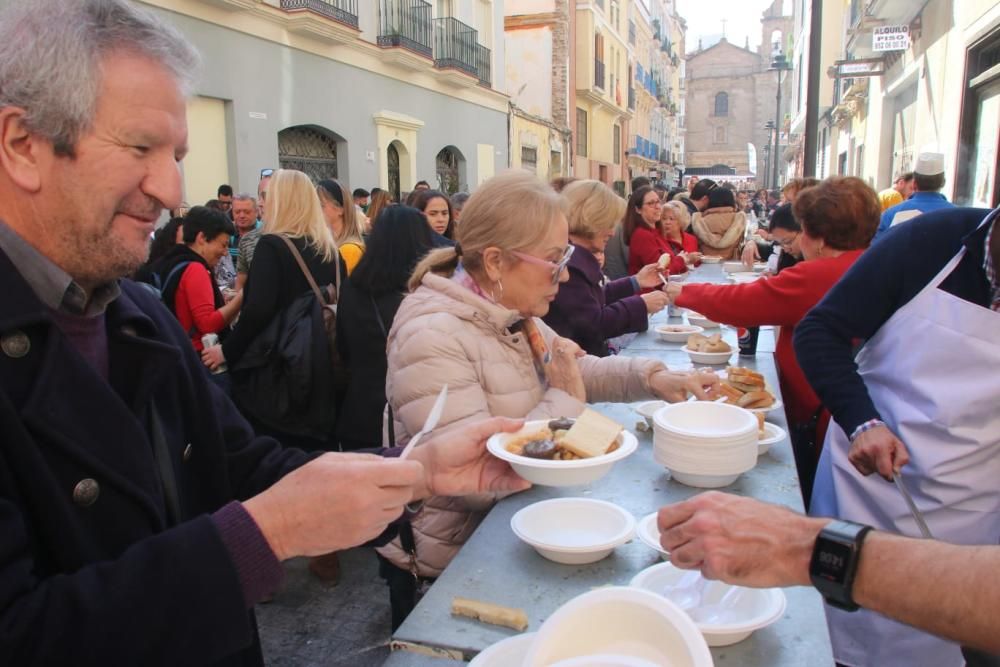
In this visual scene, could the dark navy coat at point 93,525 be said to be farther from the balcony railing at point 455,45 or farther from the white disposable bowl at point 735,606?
the balcony railing at point 455,45

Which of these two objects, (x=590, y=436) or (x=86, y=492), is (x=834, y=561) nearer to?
(x=590, y=436)

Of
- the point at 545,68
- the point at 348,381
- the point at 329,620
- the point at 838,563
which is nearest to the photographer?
the point at 838,563

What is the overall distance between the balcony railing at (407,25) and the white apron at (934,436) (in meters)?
14.0

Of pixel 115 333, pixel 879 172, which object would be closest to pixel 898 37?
pixel 879 172

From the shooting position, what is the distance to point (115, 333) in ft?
4.54

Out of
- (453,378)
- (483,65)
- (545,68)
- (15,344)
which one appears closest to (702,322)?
(453,378)

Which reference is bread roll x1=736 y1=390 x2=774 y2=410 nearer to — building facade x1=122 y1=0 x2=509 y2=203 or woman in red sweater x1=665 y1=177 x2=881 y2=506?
woman in red sweater x1=665 y1=177 x2=881 y2=506

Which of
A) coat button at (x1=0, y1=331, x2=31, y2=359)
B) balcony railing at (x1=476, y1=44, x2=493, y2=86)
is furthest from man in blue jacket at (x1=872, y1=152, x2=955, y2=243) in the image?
balcony railing at (x1=476, y1=44, x2=493, y2=86)

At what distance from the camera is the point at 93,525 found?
3.95 ft

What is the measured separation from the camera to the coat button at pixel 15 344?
1118 mm

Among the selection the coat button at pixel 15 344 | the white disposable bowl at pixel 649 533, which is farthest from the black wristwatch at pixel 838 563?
the coat button at pixel 15 344

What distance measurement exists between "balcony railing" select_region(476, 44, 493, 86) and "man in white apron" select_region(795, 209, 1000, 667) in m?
18.0

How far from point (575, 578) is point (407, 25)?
15.7 metres

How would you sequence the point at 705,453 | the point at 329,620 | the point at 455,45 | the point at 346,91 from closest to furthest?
the point at 705,453, the point at 329,620, the point at 346,91, the point at 455,45
